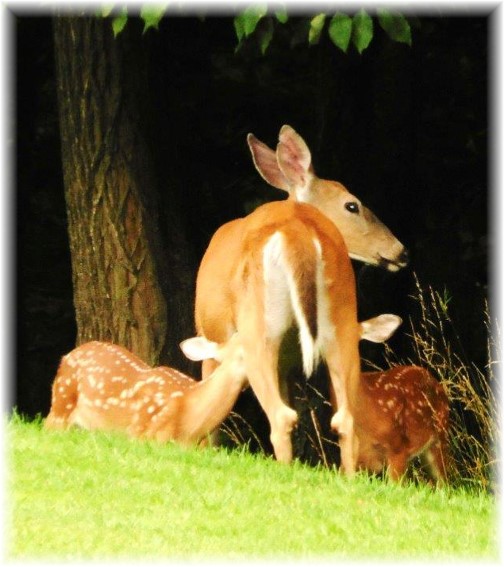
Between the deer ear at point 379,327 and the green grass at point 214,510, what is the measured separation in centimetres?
84

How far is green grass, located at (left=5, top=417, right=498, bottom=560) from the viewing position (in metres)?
5.18

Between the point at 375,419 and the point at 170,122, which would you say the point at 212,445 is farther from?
the point at 170,122

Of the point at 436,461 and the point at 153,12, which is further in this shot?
the point at 436,461

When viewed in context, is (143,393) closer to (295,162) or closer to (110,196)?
(110,196)

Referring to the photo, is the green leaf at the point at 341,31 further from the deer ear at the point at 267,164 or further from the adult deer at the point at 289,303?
the deer ear at the point at 267,164

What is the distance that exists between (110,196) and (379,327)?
1810 mm

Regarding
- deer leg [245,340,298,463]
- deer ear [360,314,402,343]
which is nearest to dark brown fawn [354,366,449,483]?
deer ear [360,314,402,343]

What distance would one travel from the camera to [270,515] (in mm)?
5473

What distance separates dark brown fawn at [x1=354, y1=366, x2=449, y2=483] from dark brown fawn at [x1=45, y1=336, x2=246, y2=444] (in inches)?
25.5

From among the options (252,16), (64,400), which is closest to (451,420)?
(64,400)

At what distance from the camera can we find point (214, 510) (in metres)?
5.54

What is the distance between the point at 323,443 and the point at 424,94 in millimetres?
2487

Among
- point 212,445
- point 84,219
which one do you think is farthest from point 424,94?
point 212,445

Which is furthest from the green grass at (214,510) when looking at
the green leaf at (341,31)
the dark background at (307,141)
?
the dark background at (307,141)
